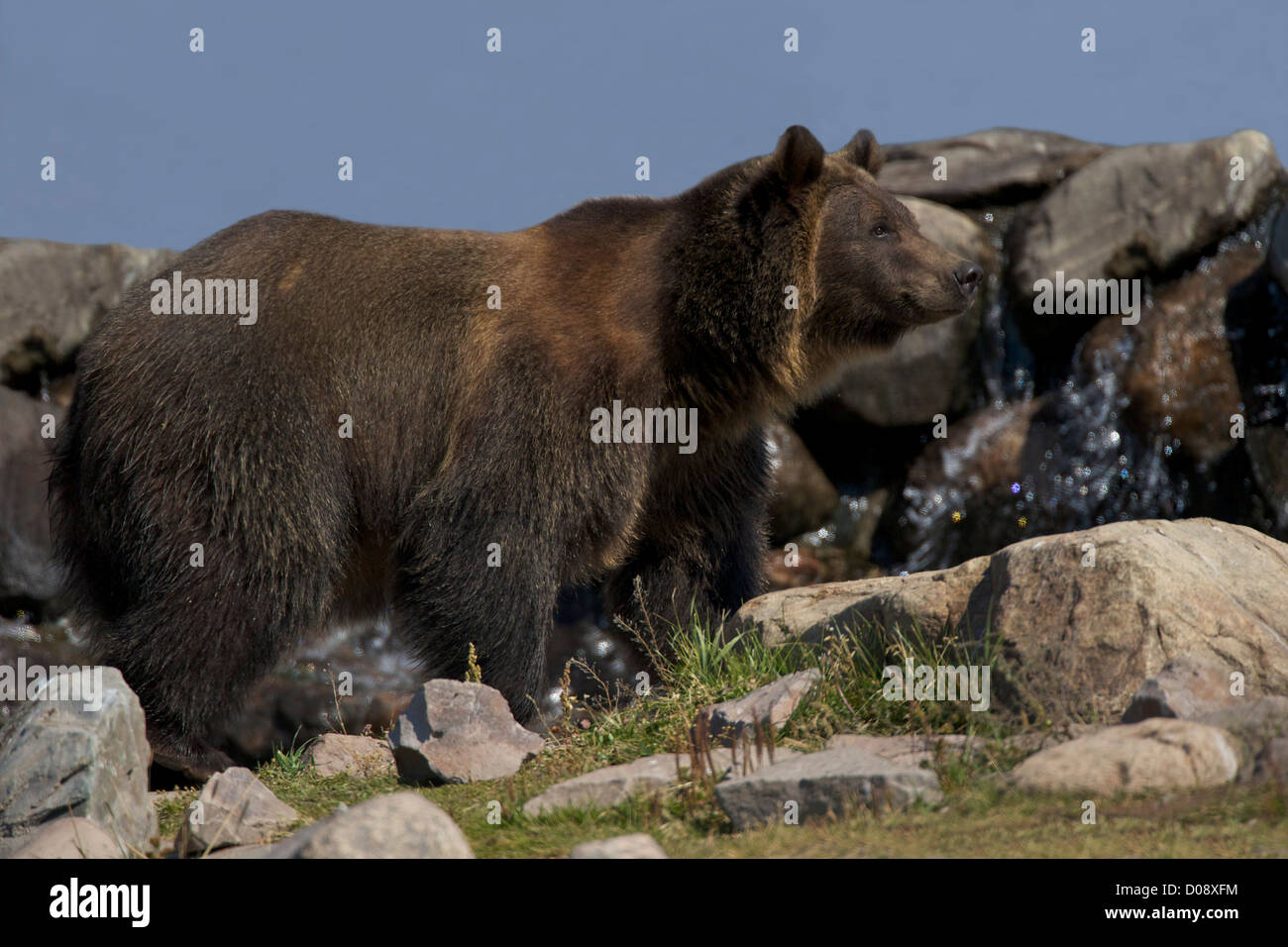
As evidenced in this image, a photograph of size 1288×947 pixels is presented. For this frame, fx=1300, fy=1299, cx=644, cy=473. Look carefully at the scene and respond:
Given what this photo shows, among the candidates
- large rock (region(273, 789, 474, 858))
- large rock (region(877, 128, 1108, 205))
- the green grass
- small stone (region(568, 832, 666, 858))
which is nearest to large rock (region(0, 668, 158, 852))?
the green grass

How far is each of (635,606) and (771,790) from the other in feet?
12.5

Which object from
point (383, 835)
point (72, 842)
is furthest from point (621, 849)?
point (72, 842)

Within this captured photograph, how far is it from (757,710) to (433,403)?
8.81 feet

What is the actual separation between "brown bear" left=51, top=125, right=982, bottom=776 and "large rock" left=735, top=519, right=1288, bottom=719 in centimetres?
216

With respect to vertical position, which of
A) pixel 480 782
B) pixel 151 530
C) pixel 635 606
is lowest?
pixel 480 782

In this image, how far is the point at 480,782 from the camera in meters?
5.85

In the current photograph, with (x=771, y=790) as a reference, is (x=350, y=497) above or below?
above

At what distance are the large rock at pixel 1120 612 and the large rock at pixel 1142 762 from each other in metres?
0.73

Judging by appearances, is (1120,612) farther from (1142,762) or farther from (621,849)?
(621,849)

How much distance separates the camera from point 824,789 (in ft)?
14.5

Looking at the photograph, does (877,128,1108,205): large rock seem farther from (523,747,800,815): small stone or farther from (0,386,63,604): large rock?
(523,747,800,815): small stone

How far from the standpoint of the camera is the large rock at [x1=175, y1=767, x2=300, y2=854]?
497 cm
